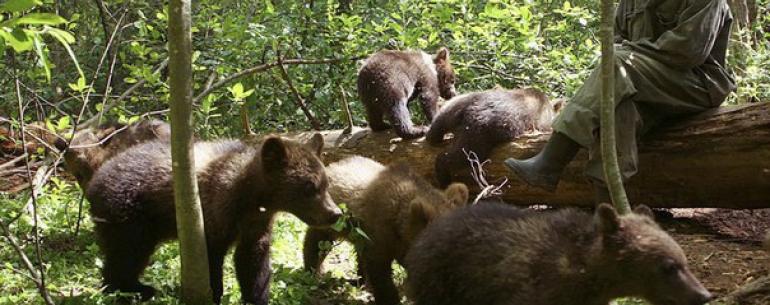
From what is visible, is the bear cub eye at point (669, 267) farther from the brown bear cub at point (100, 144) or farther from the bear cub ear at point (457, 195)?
the brown bear cub at point (100, 144)

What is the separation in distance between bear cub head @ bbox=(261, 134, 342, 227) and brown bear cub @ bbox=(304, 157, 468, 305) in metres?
0.57

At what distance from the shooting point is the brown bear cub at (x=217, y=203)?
5.87m

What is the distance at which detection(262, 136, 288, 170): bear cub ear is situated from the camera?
5.89 metres

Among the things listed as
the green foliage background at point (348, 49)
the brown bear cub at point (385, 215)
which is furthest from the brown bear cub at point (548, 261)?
the green foliage background at point (348, 49)

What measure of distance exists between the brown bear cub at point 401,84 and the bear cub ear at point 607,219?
4643 millimetres

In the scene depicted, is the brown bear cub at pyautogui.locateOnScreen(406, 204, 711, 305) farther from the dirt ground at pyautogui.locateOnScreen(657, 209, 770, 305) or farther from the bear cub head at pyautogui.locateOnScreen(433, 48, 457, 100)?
the bear cub head at pyautogui.locateOnScreen(433, 48, 457, 100)

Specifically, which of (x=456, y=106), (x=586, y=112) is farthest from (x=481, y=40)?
(x=586, y=112)

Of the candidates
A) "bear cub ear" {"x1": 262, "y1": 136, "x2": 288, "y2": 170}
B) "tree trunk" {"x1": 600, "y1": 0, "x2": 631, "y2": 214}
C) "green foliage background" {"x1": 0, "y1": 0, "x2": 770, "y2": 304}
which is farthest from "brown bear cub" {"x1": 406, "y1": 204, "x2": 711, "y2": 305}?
"green foliage background" {"x1": 0, "y1": 0, "x2": 770, "y2": 304}

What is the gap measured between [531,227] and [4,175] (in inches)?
294

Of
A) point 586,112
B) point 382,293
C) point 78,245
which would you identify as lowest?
point 382,293

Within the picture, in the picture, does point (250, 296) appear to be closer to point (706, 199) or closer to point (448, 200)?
point (448, 200)

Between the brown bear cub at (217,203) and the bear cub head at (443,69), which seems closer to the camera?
the brown bear cub at (217,203)

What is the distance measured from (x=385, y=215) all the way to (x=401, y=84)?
335 centimetres

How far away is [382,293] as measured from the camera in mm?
6426
